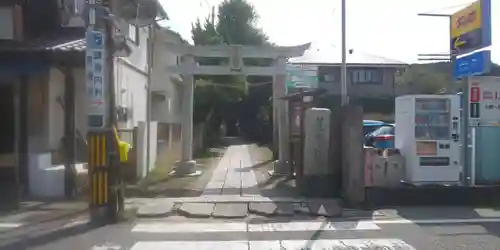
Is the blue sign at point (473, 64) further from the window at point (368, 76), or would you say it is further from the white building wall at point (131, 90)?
the window at point (368, 76)

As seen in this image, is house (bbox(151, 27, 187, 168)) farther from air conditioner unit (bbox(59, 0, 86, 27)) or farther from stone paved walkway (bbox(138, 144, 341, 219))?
stone paved walkway (bbox(138, 144, 341, 219))

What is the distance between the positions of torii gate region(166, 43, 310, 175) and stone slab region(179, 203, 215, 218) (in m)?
5.54

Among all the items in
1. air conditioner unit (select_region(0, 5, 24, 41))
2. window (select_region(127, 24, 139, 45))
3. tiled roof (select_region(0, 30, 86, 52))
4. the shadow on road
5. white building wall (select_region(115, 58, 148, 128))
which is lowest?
the shadow on road

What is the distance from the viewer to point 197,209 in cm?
1090

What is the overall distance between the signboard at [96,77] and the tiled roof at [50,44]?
6.32 feet

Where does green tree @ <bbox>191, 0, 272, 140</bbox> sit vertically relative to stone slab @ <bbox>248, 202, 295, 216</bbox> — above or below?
above

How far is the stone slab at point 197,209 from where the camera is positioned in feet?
34.5

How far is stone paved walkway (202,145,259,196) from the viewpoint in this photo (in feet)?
43.5

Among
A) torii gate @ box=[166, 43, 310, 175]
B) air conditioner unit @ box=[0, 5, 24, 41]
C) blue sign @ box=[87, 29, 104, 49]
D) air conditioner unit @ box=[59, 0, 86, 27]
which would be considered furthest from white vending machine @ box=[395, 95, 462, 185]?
air conditioner unit @ box=[0, 5, 24, 41]

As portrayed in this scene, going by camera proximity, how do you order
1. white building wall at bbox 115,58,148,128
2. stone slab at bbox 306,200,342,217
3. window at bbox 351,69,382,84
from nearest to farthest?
stone slab at bbox 306,200,342,217 < white building wall at bbox 115,58,148,128 < window at bbox 351,69,382,84

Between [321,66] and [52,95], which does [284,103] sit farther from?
[321,66]

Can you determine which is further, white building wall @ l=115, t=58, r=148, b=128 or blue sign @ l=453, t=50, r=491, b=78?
white building wall @ l=115, t=58, r=148, b=128

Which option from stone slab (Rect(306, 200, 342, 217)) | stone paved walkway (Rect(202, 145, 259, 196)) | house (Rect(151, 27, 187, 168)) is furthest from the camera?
house (Rect(151, 27, 187, 168))

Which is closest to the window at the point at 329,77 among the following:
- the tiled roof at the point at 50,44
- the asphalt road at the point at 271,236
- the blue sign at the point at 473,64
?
the blue sign at the point at 473,64
